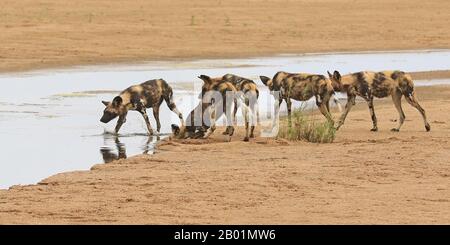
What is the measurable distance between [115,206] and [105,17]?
88.0ft

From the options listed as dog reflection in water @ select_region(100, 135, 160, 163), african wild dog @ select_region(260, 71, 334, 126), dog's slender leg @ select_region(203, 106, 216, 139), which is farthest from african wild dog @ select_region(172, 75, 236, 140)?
african wild dog @ select_region(260, 71, 334, 126)

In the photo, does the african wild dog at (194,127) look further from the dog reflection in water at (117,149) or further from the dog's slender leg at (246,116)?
the dog's slender leg at (246,116)

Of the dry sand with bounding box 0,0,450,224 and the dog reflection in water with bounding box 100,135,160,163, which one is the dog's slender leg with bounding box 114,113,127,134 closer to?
the dog reflection in water with bounding box 100,135,160,163

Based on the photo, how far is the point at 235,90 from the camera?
680 inches

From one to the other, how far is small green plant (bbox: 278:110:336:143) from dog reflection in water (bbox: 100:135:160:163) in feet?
5.86

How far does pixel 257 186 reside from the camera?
42.8ft

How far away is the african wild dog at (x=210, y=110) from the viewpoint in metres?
17.1

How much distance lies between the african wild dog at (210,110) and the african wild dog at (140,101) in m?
0.91

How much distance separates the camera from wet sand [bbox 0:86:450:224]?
37.7 feet

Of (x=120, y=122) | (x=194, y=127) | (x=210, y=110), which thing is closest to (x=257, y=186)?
(x=194, y=127)

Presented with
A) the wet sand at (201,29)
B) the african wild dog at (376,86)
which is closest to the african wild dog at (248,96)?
the african wild dog at (376,86)

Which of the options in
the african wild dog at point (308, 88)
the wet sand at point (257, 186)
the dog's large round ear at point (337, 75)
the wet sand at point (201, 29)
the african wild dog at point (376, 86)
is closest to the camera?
the wet sand at point (257, 186)

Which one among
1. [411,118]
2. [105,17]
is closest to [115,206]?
[411,118]
